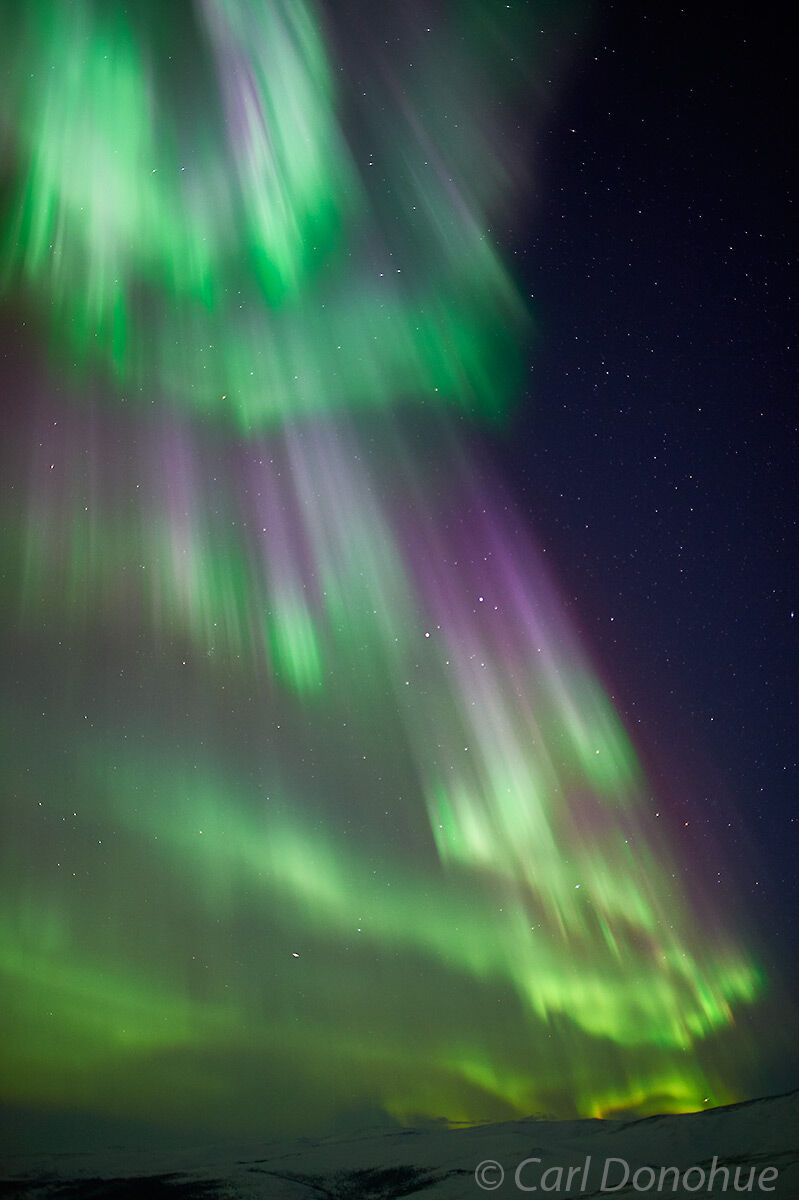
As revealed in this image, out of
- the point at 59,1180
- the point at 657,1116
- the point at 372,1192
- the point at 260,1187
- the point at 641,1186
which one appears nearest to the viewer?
the point at 59,1180

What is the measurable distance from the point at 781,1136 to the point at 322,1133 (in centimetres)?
485

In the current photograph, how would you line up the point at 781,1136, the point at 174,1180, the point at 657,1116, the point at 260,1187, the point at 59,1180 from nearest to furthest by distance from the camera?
1. the point at 59,1180
2. the point at 174,1180
3. the point at 260,1187
4. the point at 781,1136
5. the point at 657,1116

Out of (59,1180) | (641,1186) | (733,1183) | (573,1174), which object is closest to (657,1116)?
(641,1186)

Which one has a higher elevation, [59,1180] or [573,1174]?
[59,1180]

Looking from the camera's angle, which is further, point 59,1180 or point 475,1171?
point 475,1171

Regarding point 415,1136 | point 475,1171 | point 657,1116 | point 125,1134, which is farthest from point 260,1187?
point 657,1116

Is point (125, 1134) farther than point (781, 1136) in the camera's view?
No

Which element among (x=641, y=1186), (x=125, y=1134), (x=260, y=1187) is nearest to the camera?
(x=125, y=1134)

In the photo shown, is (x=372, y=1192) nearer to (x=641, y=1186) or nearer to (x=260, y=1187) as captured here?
(x=260, y=1187)

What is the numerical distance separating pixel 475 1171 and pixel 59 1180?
3182 millimetres

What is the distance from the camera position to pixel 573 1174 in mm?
7566

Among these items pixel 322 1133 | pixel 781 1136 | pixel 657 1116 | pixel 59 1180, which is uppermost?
pixel 59 1180

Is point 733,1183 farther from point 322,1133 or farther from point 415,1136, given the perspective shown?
point 322,1133

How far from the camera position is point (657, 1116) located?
28.4 feet
